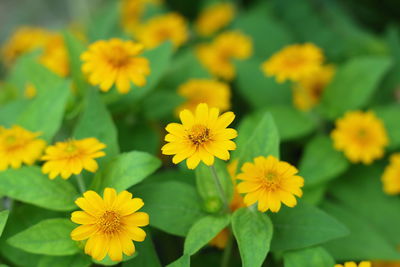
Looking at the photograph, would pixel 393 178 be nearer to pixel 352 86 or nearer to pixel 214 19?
pixel 352 86

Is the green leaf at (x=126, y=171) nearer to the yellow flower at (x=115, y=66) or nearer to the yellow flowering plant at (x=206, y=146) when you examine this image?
the yellow flowering plant at (x=206, y=146)

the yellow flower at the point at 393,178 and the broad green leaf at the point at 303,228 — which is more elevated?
the broad green leaf at the point at 303,228

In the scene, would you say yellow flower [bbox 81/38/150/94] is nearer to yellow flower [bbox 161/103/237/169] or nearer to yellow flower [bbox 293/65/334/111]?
yellow flower [bbox 161/103/237/169]

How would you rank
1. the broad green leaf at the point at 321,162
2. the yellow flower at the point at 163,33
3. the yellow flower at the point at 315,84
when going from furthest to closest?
the yellow flower at the point at 163,33 < the yellow flower at the point at 315,84 < the broad green leaf at the point at 321,162

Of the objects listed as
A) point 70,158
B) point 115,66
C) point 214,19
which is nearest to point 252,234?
point 70,158

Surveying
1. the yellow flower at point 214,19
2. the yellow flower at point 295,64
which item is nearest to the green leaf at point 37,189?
the yellow flower at point 295,64

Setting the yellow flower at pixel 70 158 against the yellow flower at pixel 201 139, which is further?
the yellow flower at pixel 70 158

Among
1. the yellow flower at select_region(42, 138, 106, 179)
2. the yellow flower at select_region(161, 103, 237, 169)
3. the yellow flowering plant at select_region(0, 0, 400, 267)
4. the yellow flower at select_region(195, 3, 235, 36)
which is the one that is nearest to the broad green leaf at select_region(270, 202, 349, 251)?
the yellow flowering plant at select_region(0, 0, 400, 267)
